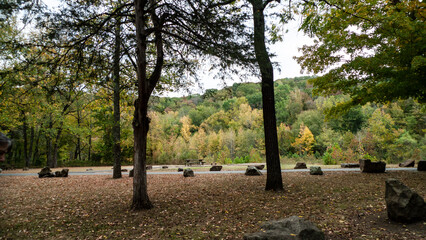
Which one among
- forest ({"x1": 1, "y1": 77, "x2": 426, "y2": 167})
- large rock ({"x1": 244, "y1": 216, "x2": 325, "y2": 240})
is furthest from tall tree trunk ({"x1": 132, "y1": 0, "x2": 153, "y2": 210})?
forest ({"x1": 1, "y1": 77, "x2": 426, "y2": 167})

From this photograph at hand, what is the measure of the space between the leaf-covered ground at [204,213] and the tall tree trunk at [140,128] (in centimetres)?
40

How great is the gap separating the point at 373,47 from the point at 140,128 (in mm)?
8923

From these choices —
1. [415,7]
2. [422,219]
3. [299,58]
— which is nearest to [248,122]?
[299,58]

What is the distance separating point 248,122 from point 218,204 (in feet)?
121

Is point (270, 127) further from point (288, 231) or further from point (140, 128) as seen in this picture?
point (288, 231)

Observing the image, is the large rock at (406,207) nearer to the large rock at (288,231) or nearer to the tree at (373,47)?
the large rock at (288,231)

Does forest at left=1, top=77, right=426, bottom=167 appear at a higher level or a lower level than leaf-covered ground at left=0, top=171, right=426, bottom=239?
higher

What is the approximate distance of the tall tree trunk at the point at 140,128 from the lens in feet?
18.6

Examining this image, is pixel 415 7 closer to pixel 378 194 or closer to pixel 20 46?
pixel 378 194

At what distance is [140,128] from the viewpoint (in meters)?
5.79

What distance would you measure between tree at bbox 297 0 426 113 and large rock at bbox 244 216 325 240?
17.0ft

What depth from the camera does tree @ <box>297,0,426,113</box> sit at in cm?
685

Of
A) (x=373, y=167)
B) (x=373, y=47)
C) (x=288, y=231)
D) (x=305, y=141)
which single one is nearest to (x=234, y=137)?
(x=305, y=141)

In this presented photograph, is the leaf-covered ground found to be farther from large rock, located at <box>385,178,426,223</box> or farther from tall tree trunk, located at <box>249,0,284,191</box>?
tall tree trunk, located at <box>249,0,284,191</box>
